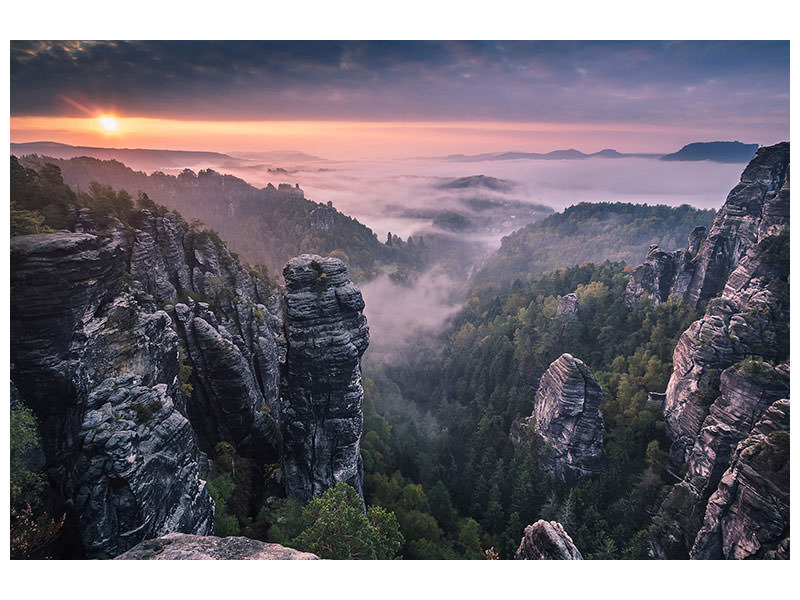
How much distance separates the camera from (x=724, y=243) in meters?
Answer: 21.0

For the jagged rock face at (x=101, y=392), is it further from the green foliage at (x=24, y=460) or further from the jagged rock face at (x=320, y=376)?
the jagged rock face at (x=320, y=376)

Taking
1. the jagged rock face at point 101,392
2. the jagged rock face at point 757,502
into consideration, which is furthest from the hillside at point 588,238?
the jagged rock face at point 101,392

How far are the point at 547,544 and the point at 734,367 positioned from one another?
388 inches

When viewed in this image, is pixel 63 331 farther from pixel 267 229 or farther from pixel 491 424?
pixel 267 229

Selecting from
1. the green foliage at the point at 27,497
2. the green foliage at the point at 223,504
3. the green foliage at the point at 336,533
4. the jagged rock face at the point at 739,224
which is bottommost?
the green foliage at the point at 223,504

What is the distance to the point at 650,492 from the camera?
1491 centimetres

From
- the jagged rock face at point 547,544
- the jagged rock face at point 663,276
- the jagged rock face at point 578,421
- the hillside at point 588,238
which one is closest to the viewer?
the jagged rock face at point 547,544

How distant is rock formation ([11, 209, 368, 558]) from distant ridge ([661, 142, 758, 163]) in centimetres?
1081

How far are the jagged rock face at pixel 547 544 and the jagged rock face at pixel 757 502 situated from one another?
3.72m

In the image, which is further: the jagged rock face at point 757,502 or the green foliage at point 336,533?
the jagged rock face at point 757,502

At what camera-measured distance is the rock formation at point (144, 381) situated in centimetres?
666
